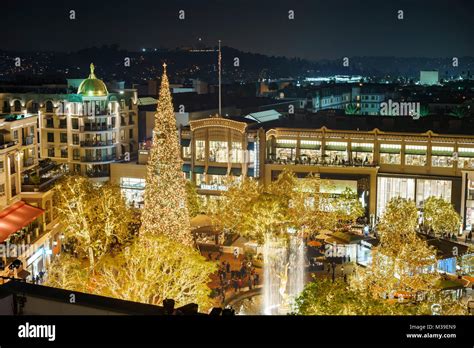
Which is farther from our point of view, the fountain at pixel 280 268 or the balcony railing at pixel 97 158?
the balcony railing at pixel 97 158

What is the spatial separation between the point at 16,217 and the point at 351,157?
96.7 feet

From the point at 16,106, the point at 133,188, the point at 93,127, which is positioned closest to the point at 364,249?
the point at 133,188

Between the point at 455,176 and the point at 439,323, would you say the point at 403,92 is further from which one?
the point at 439,323

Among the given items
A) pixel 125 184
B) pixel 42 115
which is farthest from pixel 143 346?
pixel 42 115

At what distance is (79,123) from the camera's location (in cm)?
6288

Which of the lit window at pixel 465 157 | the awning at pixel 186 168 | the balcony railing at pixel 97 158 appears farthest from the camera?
the balcony railing at pixel 97 158

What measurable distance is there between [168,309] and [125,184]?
162 ft

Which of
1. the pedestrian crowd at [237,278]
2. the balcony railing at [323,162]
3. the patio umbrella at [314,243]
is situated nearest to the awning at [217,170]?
the balcony railing at [323,162]

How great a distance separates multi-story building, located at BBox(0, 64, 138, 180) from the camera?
62.9m

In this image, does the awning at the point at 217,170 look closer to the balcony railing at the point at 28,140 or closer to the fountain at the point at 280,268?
the fountain at the point at 280,268

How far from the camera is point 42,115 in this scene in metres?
64.4

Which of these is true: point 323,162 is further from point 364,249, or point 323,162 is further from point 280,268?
point 280,268

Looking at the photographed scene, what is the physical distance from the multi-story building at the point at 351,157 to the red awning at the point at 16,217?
66.0 feet

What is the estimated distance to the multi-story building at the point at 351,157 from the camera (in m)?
53.5
